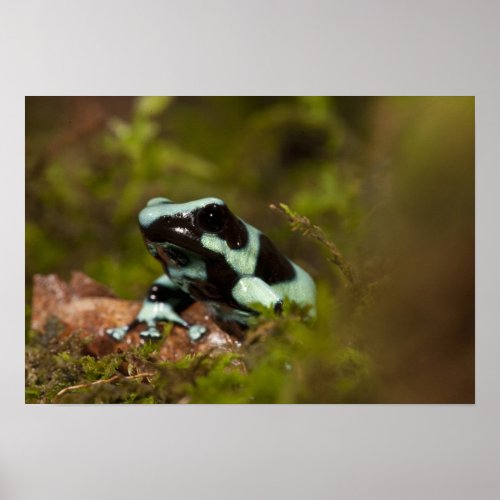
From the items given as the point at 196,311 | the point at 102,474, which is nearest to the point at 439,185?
the point at 196,311

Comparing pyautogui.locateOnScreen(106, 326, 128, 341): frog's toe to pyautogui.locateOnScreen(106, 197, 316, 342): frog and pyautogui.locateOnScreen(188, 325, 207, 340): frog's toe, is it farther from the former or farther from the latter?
pyautogui.locateOnScreen(188, 325, 207, 340): frog's toe

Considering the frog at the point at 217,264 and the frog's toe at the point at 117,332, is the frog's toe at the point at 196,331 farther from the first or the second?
the frog's toe at the point at 117,332

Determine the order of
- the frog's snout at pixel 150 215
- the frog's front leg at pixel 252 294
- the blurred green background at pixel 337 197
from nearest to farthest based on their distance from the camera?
1. the frog's snout at pixel 150 215
2. the frog's front leg at pixel 252 294
3. the blurred green background at pixel 337 197

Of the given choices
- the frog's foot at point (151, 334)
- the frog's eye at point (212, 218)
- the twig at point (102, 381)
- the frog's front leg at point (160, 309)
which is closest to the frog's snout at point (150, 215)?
the frog's eye at point (212, 218)

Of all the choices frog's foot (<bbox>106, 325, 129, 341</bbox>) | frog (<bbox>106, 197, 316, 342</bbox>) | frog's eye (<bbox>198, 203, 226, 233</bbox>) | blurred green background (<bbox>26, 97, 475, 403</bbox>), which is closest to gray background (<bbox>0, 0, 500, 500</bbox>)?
blurred green background (<bbox>26, 97, 475, 403</bbox>)

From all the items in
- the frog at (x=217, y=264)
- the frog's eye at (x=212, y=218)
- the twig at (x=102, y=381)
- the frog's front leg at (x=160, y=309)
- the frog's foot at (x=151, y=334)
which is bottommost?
the twig at (x=102, y=381)

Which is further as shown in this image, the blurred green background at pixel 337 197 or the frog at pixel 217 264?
the blurred green background at pixel 337 197

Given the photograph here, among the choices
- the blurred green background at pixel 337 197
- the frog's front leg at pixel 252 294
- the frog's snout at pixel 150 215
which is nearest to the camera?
the frog's snout at pixel 150 215
